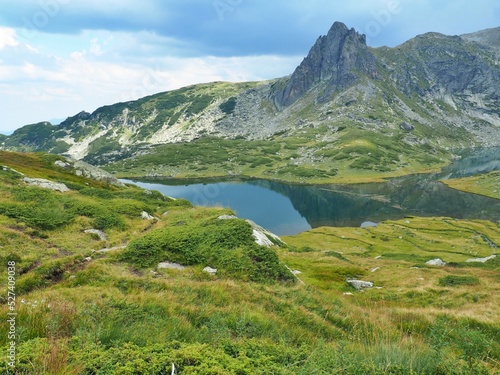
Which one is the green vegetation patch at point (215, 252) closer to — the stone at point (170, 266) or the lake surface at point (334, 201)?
the stone at point (170, 266)

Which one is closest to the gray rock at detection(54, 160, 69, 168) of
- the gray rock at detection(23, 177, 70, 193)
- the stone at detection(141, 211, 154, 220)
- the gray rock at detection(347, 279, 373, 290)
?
the gray rock at detection(23, 177, 70, 193)

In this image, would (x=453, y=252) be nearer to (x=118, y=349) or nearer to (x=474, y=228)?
(x=474, y=228)

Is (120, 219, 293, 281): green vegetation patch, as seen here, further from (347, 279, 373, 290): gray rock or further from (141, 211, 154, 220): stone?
(141, 211, 154, 220): stone

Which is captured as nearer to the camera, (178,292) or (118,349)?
(118,349)

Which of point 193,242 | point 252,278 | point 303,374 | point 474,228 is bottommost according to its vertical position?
point 474,228

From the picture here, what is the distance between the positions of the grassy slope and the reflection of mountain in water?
315ft

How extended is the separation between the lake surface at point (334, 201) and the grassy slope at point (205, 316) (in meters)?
84.2

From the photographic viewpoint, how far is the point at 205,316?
9883 millimetres

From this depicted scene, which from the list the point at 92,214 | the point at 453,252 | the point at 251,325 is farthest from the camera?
the point at 453,252

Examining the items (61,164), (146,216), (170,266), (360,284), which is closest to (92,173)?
(61,164)

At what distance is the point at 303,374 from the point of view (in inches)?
216

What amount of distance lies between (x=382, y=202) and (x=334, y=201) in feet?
72.4

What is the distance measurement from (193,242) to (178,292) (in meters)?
10.5

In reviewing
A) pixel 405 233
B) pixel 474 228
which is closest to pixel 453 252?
pixel 405 233
